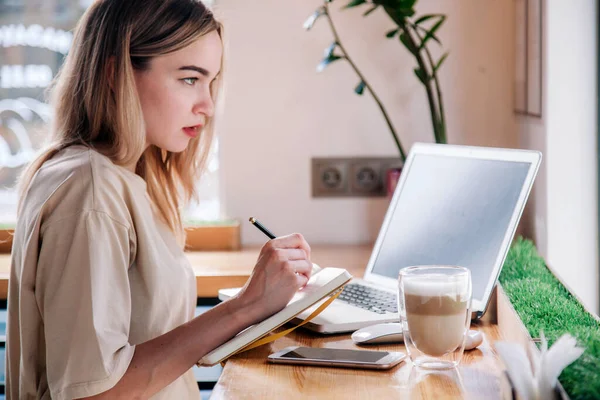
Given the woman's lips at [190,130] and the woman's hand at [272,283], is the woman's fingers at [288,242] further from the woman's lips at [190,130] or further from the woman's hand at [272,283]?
the woman's lips at [190,130]

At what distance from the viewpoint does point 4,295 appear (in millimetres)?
1903

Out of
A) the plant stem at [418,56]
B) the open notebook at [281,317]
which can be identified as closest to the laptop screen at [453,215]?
the open notebook at [281,317]

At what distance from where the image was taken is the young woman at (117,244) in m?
1.09

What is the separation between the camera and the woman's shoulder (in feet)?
3.68

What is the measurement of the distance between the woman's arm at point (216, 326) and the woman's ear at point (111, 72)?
0.36 metres

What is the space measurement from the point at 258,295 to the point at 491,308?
484 mm

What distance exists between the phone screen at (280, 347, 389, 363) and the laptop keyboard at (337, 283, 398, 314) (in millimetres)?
229

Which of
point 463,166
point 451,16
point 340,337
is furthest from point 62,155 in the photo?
point 451,16

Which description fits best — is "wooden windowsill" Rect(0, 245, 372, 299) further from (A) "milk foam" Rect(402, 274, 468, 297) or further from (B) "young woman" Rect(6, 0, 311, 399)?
(A) "milk foam" Rect(402, 274, 468, 297)

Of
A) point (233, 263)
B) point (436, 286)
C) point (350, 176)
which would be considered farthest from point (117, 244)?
point (350, 176)

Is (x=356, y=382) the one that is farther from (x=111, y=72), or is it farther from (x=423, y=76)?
(x=423, y=76)

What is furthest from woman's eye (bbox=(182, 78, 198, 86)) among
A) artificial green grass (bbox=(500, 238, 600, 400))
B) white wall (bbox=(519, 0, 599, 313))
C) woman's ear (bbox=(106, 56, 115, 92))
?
white wall (bbox=(519, 0, 599, 313))

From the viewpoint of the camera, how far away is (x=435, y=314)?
3.54 feet

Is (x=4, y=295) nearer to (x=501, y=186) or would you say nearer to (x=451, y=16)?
Result: (x=501, y=186)
